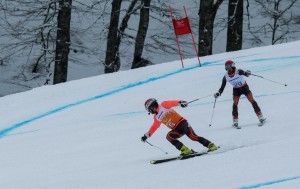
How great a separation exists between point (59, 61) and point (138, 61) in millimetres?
2975

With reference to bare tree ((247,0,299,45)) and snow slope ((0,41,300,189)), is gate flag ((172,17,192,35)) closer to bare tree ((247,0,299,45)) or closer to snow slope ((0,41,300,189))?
snow slope ((0,41,300,189))

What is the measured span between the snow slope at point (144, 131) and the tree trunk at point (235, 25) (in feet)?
8.58

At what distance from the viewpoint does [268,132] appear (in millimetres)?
8938

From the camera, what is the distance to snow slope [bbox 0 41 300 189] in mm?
7219

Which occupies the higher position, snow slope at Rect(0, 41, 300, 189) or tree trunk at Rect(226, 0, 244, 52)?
tree trunk at Rect(226, 0, 244, 52)

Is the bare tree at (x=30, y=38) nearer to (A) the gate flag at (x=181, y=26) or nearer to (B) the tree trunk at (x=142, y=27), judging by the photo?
(B) the tree trunk at (x=142, y=27)

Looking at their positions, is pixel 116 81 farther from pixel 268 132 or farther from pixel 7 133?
pixel 268 132

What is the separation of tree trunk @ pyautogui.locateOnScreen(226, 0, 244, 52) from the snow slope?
8.58ft

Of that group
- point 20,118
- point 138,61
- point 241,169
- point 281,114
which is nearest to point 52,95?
point 20,118

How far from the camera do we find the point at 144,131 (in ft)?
34.8

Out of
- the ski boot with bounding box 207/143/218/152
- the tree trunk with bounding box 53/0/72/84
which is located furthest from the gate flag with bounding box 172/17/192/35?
the ski boot with bounding box 207/143/218/152

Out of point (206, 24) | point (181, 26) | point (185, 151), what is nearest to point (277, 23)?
point (206, 24)

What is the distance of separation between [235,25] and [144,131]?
9490mm

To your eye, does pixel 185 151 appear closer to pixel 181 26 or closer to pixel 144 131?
pixel 144 131
